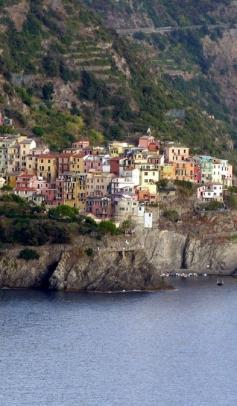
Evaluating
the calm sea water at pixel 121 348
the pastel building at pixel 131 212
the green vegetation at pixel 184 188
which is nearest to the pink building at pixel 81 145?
the green vegetation at pixel 184 188

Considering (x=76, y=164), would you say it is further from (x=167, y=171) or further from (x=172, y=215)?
(x=172, y=215)

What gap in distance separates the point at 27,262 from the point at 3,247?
1.31 m

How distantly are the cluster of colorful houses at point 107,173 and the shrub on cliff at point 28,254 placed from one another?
20.3 ft

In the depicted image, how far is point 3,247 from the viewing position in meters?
133

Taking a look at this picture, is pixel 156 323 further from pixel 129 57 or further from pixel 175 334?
pixel 129 57

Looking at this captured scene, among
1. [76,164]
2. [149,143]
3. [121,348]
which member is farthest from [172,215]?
[121,348]

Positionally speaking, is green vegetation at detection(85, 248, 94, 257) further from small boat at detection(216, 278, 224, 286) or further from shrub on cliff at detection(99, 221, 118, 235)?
small boat at detection(216, 278, 224, 286)

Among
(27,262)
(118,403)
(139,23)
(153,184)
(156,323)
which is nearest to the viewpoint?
(118,403)

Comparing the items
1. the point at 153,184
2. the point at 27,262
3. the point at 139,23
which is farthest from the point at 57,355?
the point at 139,23

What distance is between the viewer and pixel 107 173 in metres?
142

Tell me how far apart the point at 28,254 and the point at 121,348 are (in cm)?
1588

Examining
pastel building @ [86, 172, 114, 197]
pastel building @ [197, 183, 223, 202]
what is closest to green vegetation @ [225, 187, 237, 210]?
pastel building @ [197, 183, 223, 202]

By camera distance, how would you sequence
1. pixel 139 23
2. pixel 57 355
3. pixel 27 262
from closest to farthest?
1. pixel 57 355
2. pixel 27 262
3. pixel 139 23

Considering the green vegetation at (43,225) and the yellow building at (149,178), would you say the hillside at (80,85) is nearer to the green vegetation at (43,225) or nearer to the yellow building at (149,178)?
the yellow building at (149,178)
